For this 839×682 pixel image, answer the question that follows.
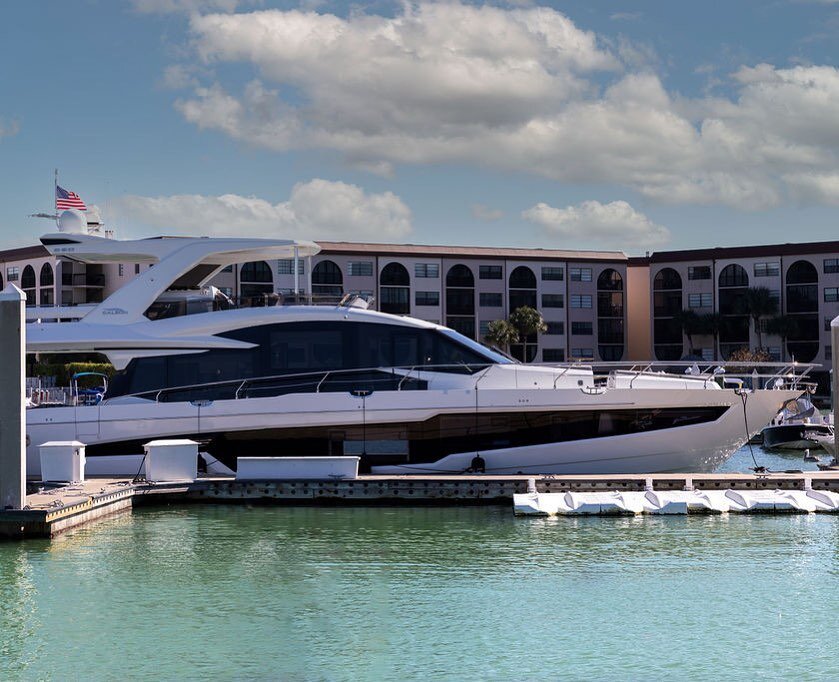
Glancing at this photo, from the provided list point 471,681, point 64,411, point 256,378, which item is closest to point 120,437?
point 64,411

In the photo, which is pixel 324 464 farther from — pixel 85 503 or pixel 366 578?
pixel 366 578

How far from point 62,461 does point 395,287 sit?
64415mm

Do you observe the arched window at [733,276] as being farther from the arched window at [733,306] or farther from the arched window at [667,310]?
the arched window at [667,310]

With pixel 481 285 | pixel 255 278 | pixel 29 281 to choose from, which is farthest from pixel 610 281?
pixel 29 281

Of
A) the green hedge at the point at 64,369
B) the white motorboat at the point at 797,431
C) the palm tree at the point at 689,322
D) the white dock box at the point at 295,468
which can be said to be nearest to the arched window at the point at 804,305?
the palm tree at the point at 689,322

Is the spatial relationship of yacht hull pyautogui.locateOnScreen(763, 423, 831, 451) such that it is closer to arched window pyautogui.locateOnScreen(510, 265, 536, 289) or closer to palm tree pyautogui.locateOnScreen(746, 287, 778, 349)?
palm tree pyautogui.locateOnScreen(746, 287, 778, 349)

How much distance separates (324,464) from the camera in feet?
79.9

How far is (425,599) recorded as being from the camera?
15703 millimetres

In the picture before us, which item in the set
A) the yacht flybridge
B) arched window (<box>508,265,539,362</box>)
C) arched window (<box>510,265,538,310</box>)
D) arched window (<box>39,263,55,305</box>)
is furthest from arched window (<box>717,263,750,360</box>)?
the yacht flybridge

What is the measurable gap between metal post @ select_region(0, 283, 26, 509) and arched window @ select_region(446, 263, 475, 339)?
229 ft

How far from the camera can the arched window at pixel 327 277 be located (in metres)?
85.6

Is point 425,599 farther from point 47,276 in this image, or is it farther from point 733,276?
point 47,276

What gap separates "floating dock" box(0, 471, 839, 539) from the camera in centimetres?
2245

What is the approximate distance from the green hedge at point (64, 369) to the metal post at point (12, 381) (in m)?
41.0
